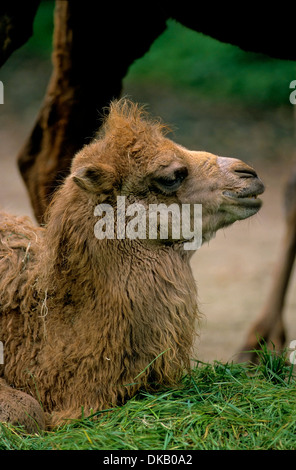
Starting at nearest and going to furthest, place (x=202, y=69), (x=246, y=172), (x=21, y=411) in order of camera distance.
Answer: (x=21, y=411)
(x=246, y=172)
(x=202, y=69)

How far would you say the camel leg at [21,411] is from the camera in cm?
329

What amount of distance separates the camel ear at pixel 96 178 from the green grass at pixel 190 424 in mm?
1046

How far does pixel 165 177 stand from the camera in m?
3.60

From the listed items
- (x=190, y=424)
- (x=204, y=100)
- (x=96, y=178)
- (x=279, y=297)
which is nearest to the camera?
(x=190, y=424)

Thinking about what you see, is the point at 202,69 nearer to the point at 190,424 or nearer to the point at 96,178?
the point at 96,178

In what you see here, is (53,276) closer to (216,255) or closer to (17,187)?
(216,255)

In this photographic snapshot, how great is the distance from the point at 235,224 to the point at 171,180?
4168 mm

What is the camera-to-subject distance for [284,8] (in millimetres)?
4078

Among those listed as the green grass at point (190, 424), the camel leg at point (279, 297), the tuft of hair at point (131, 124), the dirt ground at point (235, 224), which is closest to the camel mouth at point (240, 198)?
the tuft of hair at point (131, 124)

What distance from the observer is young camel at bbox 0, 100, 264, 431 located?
11.5ft

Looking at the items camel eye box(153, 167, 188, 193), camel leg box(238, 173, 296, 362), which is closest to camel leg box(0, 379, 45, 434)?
camel eye box(153, 167, 188, 193)

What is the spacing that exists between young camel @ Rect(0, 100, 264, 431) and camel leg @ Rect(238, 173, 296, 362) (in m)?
3.01

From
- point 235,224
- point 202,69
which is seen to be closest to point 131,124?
point 235,224

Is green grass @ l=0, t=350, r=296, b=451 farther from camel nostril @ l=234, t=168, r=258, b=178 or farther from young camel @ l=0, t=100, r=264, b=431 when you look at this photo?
camel nostril @ l=234, t=168, r=258, b=178
